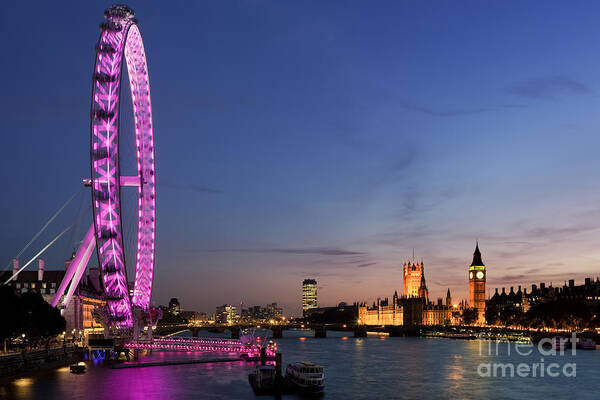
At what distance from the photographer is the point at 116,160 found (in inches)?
2281

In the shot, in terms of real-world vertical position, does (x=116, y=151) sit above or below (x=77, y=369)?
above

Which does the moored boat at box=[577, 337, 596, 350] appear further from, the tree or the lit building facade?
the tree

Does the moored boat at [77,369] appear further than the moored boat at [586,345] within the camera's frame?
No

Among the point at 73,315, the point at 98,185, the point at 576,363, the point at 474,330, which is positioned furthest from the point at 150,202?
the point at 474,330

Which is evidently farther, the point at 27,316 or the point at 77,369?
the point at 27,316

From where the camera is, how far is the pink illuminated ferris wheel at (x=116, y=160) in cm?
5631

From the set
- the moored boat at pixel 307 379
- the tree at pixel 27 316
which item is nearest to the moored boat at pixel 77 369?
the tree at pixel 27 316

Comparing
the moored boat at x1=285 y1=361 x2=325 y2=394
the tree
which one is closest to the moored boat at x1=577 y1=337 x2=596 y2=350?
the moored boat at x1=285 y1=361 x2=325 y2=394

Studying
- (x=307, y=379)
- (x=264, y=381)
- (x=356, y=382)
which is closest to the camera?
(x=307, y=379)

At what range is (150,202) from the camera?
227ft

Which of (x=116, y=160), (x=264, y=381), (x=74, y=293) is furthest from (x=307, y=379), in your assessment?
(x=74, y=293)

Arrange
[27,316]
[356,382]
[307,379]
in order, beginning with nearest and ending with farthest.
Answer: [307,379]
[27,316]
[356,382]

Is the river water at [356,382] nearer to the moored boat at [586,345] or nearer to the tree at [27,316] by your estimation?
the tree at [27,316]

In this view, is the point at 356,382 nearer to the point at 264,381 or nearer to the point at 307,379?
the point at 307,379
